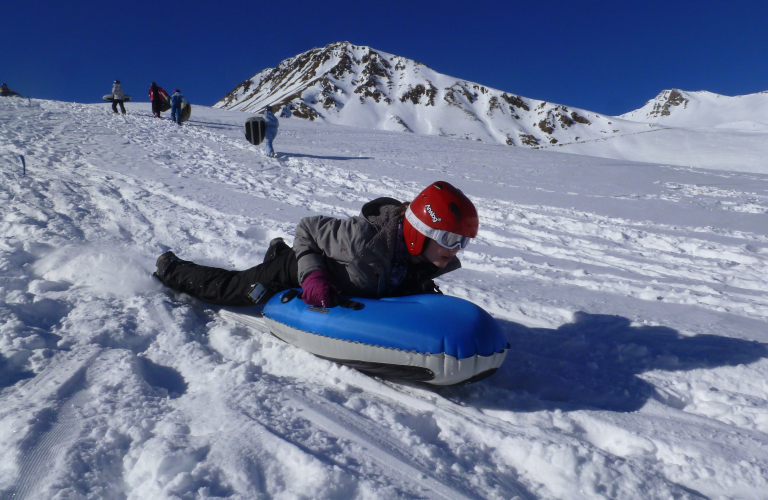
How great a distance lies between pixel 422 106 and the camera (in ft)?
506

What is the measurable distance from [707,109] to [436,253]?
8758 inches

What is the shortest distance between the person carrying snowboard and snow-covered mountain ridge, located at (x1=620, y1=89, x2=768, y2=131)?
504 ft

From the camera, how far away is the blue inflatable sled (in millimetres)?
2273

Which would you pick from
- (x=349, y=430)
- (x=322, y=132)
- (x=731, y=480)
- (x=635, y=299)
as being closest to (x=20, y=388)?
(x=349, y=430)

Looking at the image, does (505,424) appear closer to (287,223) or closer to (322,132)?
(287,223)

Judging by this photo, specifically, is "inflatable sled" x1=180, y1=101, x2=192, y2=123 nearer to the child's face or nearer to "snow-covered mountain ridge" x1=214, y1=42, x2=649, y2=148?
the child's face

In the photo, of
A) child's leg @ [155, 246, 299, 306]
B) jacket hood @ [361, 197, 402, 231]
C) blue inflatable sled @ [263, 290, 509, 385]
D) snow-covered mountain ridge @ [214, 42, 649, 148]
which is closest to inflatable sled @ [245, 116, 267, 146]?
child's leg @ [155, 246, 299, 306]

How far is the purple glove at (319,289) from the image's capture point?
2609 mm

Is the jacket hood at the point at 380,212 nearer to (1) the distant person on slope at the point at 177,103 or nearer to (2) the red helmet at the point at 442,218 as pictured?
(2) the red helmet at the point at 442,218

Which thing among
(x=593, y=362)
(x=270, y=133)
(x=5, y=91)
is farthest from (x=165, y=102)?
(x=593, y=362)

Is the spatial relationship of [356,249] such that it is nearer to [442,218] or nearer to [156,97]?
[442,218]

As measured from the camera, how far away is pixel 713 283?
4.21 m

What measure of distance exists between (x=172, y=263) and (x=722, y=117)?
621 feet

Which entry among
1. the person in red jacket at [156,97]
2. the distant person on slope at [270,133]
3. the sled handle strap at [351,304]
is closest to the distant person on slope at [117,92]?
the person in red jacket at [156,97]
